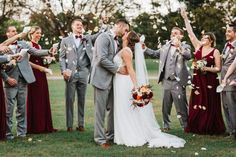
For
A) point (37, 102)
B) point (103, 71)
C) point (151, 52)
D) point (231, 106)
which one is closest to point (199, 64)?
point (231, 106)

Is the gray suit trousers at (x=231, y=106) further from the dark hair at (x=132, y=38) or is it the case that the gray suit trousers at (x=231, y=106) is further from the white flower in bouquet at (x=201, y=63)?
the dark hair at (x=132, y=38)

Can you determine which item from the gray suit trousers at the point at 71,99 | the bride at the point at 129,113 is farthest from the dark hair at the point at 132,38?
the gray suit trousers at the point at 71,99

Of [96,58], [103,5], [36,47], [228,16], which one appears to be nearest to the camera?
[96,58]

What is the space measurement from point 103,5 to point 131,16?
358 centimetres

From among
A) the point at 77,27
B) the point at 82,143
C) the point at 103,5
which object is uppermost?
the point at 103,5

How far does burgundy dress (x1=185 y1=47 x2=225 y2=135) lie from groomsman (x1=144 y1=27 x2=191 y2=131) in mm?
390

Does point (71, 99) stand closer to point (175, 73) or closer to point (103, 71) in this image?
point (103, 71)

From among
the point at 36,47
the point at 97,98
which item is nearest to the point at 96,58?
the point at 97,98

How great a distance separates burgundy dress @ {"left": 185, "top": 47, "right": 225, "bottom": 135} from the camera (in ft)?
35.2

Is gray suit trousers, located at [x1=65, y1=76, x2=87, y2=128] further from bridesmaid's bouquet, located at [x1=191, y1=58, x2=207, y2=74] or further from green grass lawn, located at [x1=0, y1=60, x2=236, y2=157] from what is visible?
bridesmaid's bouquet, located at [x1=191, y1=58, x2=207, y2=74]

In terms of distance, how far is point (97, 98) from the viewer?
30.1 ft

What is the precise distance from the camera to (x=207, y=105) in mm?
10789

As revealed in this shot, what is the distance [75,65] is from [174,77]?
228cm

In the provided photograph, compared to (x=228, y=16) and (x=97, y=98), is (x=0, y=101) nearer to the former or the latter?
(x=97, y=98)
